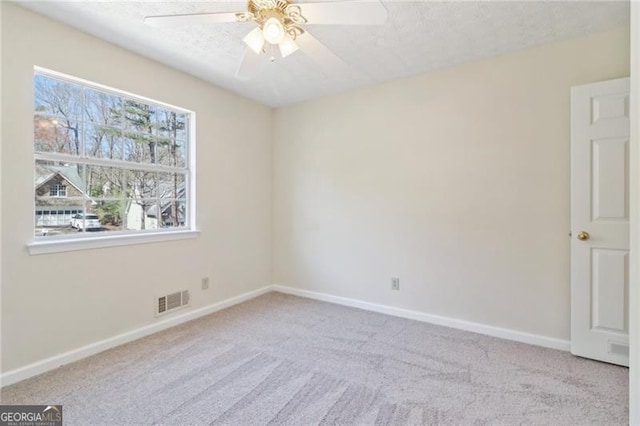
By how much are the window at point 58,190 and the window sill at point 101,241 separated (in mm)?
338

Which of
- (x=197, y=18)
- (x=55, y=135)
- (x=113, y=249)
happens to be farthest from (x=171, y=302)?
(x=197, y=18)

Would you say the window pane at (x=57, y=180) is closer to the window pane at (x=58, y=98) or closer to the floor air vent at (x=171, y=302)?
the window pane at (x=58, y=98)

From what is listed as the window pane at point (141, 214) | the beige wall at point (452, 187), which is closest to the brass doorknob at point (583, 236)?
the beige wall at point (452, 187)

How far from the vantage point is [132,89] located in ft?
9.16

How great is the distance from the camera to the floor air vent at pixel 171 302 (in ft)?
9.92

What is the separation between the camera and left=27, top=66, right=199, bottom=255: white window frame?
231 cm

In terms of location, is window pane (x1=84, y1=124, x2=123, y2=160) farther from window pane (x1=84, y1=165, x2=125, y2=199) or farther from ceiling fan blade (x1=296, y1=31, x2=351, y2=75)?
ceiling fan blade (x1=296, y1=31, x2=351, y2=75)

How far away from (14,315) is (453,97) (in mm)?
3819

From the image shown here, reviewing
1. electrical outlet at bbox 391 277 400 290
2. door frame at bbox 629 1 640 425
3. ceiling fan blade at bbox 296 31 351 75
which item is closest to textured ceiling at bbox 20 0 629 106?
ceiling fan blade at bbox 296 31 351 75

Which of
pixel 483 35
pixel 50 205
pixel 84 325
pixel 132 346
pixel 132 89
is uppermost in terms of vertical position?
pixel 483 35

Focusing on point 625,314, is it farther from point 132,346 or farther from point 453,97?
point 132,346

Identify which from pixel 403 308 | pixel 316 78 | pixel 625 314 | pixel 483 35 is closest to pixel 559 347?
pixel 625 314

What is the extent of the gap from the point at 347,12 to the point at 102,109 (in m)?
2.21

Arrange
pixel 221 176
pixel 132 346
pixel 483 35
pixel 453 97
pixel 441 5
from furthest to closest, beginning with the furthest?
pixel 221 176 → pixel 453 97 → pixel 132 346 → pixel 483 35 → pixel 441 5
